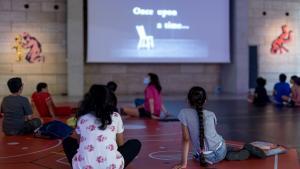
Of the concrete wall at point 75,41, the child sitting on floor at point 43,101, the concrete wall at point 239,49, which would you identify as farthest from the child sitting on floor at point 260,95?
the concrete wall at point 75,41

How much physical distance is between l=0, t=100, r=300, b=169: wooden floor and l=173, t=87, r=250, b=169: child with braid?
0.45ft

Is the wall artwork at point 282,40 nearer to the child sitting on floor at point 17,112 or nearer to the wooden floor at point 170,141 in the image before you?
the wooden floor at point 170,141

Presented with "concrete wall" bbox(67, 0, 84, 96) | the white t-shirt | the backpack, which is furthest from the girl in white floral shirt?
"concrete wall" bbox(67, 0, 84, 96)

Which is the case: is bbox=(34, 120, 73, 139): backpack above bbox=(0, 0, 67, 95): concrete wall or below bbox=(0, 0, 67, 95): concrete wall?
below

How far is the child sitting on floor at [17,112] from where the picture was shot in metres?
7.04

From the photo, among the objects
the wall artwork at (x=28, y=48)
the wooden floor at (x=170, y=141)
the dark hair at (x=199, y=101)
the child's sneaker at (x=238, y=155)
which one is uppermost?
the wall artwork at (x=28, y=48)

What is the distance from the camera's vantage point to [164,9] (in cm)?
1752

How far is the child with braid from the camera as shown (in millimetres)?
4938

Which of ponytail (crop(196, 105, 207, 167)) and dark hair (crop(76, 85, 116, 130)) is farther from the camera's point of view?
ponytail (crop(196, 105, 207, 167))

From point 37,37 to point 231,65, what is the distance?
289 inches

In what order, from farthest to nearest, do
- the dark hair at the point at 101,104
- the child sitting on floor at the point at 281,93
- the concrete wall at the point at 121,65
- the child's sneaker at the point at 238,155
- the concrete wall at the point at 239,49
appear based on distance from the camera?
the concrete wall at the point at 239,49, the concrete wall at the point at 121,65, the child sitting on floor at the point at 281,93, the child's sneaker at the point at 238,155, the dark hair at the point at 101,104

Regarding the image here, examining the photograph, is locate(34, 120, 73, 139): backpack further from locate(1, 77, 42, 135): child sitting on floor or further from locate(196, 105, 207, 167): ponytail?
locate(196, 105, 207, 167): ponytail

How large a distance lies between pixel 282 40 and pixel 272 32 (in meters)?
0.57

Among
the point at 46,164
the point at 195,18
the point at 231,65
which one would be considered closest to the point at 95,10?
the point at 195,18
